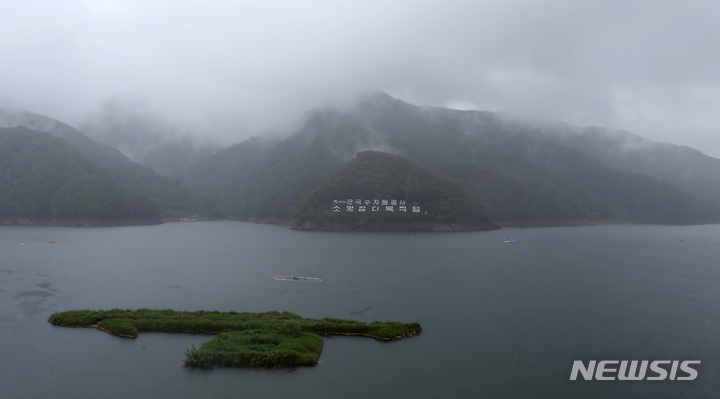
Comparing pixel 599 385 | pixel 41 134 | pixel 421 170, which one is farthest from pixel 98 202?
pixel 599 385

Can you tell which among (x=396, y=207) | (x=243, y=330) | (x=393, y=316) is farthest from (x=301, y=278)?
(x=396, y=207)

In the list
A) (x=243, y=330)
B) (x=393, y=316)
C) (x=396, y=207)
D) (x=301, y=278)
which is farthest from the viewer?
(x=396, y=207)

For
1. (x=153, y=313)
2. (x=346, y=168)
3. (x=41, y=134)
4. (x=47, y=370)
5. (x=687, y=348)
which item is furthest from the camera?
(x=41, y=134)

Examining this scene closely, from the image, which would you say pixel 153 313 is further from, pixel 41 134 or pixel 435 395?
pixel 41 134

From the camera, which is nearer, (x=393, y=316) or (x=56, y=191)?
(x=393, y=316)

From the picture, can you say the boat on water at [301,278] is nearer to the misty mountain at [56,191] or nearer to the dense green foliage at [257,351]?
the dense green foliage at [257,351]

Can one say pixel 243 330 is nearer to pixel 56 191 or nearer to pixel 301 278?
pixel 301 278
